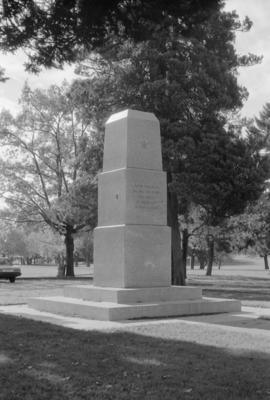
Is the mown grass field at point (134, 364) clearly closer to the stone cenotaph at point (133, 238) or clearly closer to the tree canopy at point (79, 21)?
the stone cenotaph at point (133, 238)

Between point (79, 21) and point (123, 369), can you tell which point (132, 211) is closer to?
point (79, 21)

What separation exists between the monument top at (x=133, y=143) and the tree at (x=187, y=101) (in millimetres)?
7308

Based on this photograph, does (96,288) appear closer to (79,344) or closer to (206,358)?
(79,344)

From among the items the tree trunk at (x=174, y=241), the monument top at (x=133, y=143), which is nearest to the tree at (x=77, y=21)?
the monument top at (x=133, y=143)

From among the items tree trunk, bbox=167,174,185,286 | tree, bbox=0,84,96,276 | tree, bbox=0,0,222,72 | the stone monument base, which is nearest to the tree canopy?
tree, bbox=0,0,222,72

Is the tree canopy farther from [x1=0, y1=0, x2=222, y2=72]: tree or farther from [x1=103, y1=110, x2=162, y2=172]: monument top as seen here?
[x1=103, y1=110, x2=162, y2=172]: monument top

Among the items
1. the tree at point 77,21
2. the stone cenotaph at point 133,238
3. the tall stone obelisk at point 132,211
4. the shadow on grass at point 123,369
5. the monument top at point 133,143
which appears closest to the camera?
the shadow on grass at point 123,369

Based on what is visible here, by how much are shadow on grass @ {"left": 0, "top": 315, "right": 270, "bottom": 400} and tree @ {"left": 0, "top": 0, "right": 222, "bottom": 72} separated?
4.26m

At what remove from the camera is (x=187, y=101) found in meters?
20.9

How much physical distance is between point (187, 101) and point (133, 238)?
1048 cm

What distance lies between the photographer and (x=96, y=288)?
11.8 metres

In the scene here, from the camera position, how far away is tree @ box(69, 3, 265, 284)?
66.6 ft

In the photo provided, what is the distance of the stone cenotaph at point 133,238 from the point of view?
11328 mm

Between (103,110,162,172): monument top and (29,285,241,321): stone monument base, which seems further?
(103,110,162,172): monument top
